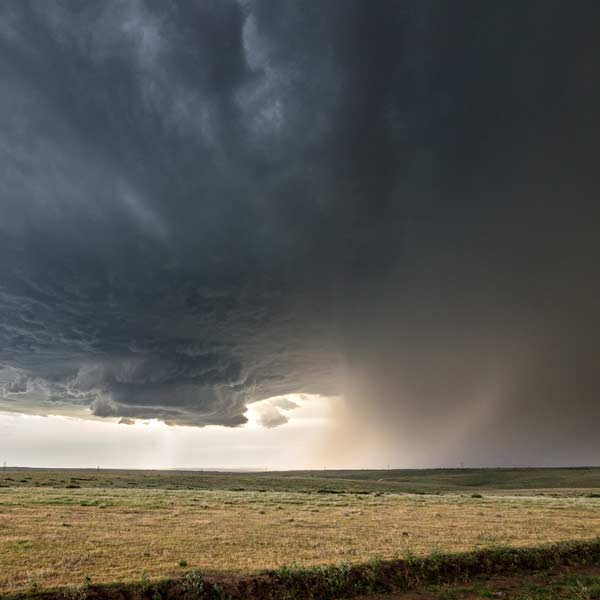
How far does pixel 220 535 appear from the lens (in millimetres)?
32906

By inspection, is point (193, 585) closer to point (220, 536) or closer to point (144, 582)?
point (144, 582)

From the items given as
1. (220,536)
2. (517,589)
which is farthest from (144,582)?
(517,589)

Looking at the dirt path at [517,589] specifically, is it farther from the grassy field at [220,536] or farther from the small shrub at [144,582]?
the small shrub at [144,582]

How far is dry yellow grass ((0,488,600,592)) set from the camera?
22969mm

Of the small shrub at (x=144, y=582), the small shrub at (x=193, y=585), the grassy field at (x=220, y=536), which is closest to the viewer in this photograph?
the small shrub at (x=193, y=585)

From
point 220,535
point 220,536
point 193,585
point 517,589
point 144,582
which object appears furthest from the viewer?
point 220,535

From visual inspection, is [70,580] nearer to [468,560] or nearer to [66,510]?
[468,560]

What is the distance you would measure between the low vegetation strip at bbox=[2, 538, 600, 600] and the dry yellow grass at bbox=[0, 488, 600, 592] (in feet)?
5.62

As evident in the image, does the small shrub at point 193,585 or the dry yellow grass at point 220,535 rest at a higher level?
the dry yellow grass at point 220,535

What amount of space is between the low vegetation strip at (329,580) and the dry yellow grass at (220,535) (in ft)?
5.62

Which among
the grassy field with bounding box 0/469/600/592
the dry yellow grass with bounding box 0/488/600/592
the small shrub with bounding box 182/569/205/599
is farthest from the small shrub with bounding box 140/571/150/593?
the small shrub with bounding box 182/569/205/599

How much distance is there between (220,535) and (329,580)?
1509 cm

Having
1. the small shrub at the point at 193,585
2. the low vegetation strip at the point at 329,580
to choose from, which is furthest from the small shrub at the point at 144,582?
the small shrub at the point at 193,585

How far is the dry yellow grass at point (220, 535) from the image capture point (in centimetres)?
2297
